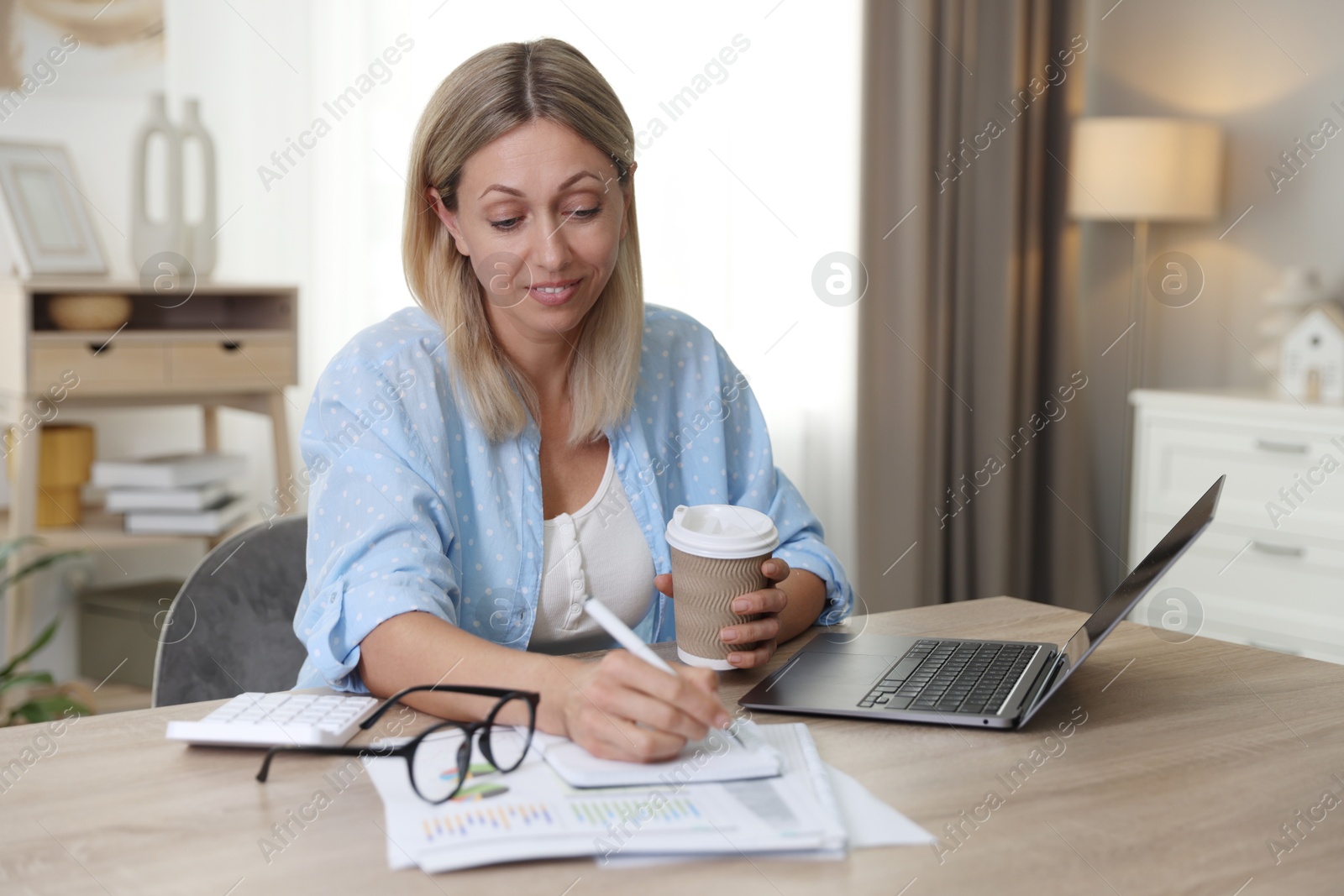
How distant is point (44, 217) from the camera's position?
8.20 feet

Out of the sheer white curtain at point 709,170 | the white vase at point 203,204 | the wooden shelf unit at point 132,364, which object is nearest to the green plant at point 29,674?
the wooden shelf unit at point 132,364

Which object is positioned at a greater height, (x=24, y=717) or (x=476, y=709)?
(x=476, y=709)

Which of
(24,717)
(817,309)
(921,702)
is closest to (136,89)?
(24,717)

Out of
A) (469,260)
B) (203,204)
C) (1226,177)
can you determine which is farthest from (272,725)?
(1226,177)

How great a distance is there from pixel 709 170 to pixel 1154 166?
1.20 meters

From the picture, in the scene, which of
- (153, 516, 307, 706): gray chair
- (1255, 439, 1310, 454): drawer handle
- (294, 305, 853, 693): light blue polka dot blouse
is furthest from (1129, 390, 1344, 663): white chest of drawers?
(153, 516, 307, 706): gray chair

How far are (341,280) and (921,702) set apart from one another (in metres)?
2.21

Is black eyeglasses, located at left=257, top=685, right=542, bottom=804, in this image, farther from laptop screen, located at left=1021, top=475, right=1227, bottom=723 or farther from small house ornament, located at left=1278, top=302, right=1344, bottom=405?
small house ornament, located at left=1278, top=302, right=1344, bottom=405

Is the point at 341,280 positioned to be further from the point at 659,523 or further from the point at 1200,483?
the point at 1200,483

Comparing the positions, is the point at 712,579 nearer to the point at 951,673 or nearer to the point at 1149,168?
the point at 951,673

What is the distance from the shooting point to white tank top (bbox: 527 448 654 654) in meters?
1.36

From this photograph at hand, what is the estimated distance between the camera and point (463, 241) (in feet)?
4.52

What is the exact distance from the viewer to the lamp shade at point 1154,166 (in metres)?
3.21

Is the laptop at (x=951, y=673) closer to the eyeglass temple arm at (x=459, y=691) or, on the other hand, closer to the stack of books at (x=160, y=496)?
the eyeglass temple arm at (x=459, y=691)
